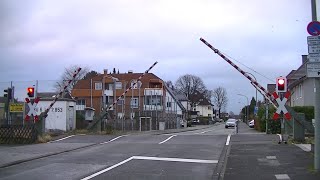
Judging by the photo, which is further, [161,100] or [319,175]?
[161,100]

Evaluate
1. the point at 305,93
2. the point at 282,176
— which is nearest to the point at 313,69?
the point at 282,176

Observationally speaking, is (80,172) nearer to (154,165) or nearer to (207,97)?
(154,165)

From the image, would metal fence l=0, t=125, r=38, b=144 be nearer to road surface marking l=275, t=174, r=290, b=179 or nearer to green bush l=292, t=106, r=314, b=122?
road surface marking l=275, t=174, r=290, b=179

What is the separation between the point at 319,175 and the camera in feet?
35.5

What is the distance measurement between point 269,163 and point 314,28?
15.2 ft

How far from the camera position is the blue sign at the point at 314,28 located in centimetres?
1109

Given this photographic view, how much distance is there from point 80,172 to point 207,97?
143 m

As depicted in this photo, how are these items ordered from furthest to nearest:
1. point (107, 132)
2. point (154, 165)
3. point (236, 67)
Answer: point (107, 132) → point (236, 67) → point (154, 165)

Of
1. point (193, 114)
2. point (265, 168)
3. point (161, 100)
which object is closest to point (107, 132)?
point (265, 168)

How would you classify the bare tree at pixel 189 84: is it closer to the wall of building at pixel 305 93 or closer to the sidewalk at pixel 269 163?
the wall of building at pixel 305 93

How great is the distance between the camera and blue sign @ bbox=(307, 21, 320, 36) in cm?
1109

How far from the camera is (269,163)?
1370 cm

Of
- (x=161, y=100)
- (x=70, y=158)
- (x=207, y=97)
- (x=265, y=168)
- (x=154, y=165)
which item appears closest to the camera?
(x=265, y=168)

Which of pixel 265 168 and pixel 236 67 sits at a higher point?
pixel 236 67
